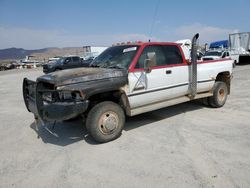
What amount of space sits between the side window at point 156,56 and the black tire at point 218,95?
6.91 ft

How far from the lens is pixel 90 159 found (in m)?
3.78

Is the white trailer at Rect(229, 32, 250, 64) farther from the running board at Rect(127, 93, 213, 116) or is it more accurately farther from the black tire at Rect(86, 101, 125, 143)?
the black tire at Rect(86, 101, 125, 143)

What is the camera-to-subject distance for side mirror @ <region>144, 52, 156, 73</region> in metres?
4.53

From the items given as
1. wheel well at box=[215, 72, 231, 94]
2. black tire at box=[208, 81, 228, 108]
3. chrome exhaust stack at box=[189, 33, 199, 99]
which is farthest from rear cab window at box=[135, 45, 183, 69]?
wheel well at box=[215, 72, 231, 94]

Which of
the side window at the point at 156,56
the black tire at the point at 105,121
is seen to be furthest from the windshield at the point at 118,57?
the black tire at the point at 105,121

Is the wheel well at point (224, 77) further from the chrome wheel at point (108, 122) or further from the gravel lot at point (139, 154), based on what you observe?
the chrome wheel at point (108, 122)

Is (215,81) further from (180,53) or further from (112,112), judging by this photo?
(112,112)

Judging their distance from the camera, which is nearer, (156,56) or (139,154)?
(139,154)

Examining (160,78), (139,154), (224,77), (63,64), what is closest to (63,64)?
(63,64)

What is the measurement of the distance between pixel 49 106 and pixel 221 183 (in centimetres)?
297

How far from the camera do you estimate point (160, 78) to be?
5062 millimetres

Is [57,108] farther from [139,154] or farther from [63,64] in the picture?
[63,64]

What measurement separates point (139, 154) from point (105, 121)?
0.93 meters

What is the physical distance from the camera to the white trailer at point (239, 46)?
21.6m
